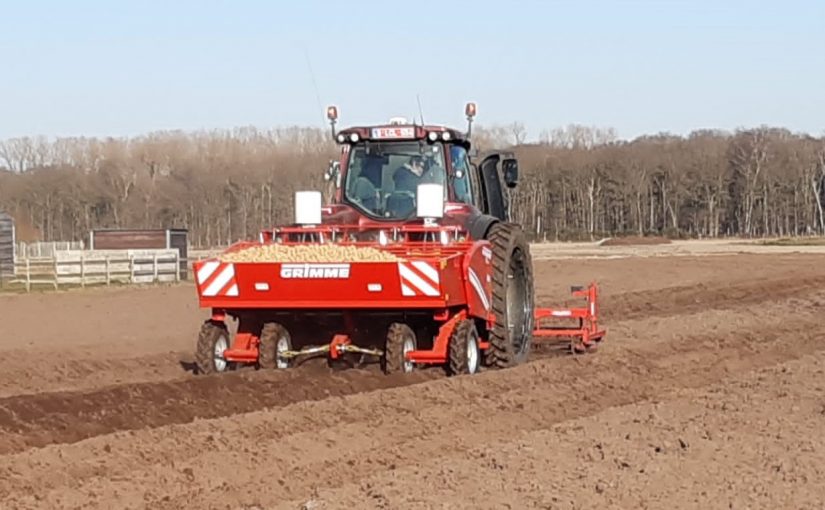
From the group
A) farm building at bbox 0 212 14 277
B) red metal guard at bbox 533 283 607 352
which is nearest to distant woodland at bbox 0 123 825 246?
farm building at bbox 0 212 14 277

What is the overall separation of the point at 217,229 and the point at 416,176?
3053 inches

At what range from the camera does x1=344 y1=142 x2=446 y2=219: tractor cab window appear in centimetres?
1346

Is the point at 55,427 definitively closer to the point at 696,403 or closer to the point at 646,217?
the point at 696,403

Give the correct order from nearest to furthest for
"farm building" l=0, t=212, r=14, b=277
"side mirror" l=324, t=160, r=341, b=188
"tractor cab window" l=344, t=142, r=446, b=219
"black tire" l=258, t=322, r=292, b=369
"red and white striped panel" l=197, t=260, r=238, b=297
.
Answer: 1. "red and white striped panel" l=197, t=260, r=238, b=297
2. "black tire" l=258, t=322, r=292, b=369
3. "tractor cab window" l=344, t=142, r=446, b=219
4. "side mirror" l=324, t=160, r=341, b=188
5. "farm building" l=0, t=212, r=14, b=277

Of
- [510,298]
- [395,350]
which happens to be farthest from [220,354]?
[510,298]

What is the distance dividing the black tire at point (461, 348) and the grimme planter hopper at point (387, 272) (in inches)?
0.5

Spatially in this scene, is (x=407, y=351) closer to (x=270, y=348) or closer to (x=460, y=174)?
(x=270, y=348)

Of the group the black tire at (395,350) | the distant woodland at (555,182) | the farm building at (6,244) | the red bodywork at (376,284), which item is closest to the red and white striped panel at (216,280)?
the red bodywork at (376,284)

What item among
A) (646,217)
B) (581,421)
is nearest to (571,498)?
(581,421)

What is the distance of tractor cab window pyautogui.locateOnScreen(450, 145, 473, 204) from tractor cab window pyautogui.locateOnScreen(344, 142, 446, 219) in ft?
0.63

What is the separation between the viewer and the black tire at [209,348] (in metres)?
12.5

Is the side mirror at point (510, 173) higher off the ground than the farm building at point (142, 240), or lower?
higher

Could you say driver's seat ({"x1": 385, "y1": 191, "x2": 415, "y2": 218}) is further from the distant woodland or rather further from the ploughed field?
the distant woodland

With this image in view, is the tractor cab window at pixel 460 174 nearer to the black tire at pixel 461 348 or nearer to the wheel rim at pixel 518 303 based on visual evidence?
the wheel rim at pixel 518 303
